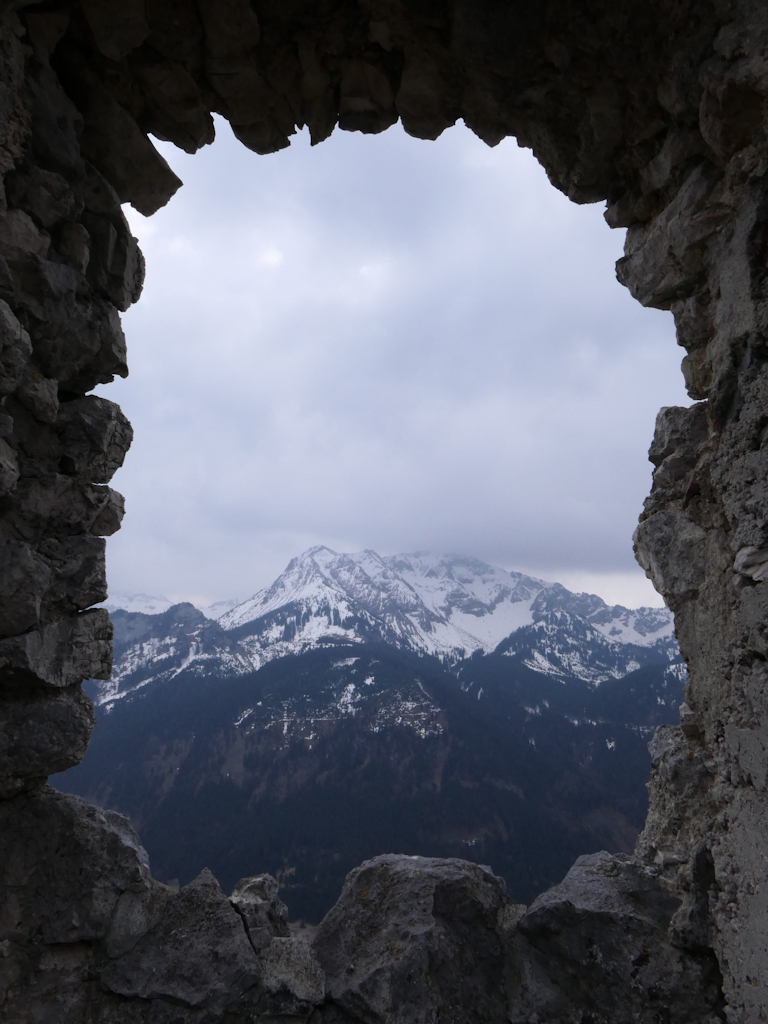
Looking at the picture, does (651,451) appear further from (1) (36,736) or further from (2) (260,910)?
(1) (36,736)

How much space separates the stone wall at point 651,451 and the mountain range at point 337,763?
4910 centimetres

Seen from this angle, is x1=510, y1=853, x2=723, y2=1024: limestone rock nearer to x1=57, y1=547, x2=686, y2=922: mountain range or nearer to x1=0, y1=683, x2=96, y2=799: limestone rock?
x1=0, y1=683, x2=96, y2=799: limestone rock

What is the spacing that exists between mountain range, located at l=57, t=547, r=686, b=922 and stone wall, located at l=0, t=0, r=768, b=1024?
161 ft

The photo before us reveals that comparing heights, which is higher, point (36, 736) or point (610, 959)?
point (36, 736)

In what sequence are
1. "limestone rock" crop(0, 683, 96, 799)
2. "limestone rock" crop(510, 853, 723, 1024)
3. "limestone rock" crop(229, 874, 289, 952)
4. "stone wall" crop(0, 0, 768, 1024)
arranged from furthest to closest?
"limestone rock" crop(229, 874, 289, 952) < "limestone rock" crop(0, 683, 96, 799) < "limestone rock" crop(510, 853, 723, 1024) < "stone wall" crop(0, 0, 768, 1024)

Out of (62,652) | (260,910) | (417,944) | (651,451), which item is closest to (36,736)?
(62,652)

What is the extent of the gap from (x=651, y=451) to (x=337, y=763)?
95015 mm

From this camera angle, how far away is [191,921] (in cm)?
479

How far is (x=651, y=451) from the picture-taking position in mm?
5516

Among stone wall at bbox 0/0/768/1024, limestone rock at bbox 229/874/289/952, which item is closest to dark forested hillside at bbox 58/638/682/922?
limestone rock at bbox 229/874/289/952

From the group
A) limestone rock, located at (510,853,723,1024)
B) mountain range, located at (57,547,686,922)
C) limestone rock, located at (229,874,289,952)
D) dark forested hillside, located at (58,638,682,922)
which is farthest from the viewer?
mountain range, located at (57,547,686,922)

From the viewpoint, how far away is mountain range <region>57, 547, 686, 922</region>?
220 feet

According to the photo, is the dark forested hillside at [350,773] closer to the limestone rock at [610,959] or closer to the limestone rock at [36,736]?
the limestone rock at [610,959]

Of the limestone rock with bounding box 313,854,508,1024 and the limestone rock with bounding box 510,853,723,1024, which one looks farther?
the limestone rock with bounding box 313,854,508,1024
